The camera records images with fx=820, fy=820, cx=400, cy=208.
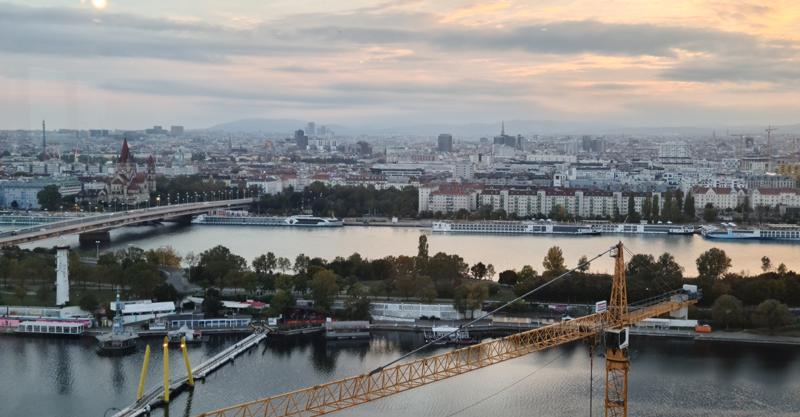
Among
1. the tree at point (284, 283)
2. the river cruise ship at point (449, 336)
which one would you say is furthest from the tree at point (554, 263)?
the tree at point (284, 283)

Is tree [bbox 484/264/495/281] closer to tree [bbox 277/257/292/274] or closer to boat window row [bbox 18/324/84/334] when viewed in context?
tree [bbox 277/257/292/274]

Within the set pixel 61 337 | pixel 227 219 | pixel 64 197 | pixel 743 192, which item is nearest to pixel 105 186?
pixel 64 197

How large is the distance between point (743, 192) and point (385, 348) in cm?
1217

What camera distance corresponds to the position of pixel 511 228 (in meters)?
13.5

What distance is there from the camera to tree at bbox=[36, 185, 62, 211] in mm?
16406

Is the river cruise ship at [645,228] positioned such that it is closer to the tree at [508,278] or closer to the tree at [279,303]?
→ the tree at [508,278]

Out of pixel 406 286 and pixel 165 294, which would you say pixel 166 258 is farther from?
pixel 406 286

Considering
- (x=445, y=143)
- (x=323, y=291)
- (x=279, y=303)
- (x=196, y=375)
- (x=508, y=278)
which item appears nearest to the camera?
(x=196, y=375)

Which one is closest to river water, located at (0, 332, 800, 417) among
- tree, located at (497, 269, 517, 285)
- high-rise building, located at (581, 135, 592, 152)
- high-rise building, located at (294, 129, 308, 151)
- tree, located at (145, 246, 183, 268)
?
tree, located at (497, 269, 517, 285)

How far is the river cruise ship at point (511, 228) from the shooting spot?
1320 centimetres

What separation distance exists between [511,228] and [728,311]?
7037 millimetres

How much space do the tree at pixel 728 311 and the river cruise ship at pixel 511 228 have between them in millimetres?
6530

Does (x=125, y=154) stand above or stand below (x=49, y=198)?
above

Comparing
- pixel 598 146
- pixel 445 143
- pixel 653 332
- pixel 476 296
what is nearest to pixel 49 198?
pixel 476 296
